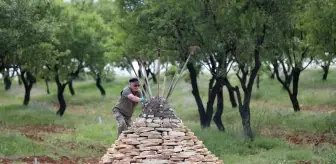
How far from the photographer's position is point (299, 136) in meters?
21.9

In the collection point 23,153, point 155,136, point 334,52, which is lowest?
point 23,153

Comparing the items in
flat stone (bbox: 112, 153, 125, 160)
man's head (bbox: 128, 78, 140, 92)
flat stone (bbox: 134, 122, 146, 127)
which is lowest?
flat stone (bbox: 112, 153, 125, 160)

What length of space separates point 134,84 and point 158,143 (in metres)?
2.42

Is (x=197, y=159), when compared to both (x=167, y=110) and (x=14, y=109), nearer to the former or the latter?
(x=167, y=110)

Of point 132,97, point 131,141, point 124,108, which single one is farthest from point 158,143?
point 124,108

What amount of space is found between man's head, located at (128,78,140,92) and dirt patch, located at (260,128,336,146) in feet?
31.2

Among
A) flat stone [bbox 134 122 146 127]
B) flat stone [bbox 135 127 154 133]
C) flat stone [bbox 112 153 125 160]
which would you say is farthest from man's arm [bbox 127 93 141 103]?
flat stone [bbox 112 153 125 160]

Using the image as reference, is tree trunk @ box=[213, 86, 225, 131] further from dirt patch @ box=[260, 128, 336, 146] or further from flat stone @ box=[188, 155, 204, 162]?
flat stone @ box=[188, 155, 204, 162]

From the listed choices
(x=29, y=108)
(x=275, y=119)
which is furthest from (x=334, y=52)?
(x=29, y=108)

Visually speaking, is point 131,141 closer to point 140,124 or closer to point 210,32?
point 140,124

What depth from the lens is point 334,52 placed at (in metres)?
23.4

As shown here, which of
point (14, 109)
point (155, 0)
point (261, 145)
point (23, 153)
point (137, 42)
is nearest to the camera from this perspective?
point (23, 153)

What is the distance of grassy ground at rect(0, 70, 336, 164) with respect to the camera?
56.7ft

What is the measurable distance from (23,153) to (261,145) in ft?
27.6
